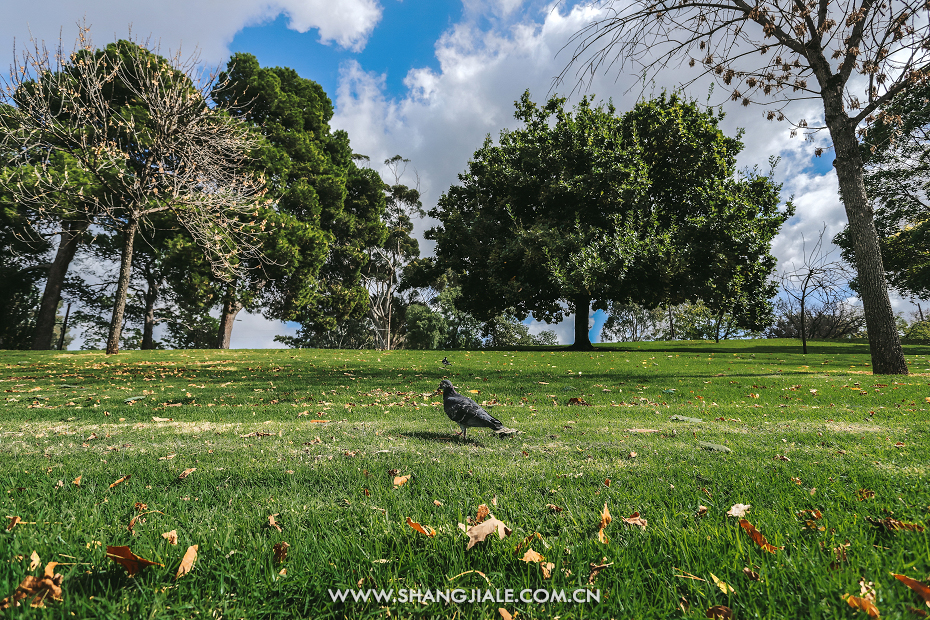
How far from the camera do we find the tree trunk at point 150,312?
2633 centimetres

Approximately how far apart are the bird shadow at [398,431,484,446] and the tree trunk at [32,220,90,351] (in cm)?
2501

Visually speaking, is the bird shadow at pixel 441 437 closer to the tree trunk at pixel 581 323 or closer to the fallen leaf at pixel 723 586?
the fallen leaf at pixel 723 586

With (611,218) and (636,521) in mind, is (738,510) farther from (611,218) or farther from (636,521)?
(611,218)

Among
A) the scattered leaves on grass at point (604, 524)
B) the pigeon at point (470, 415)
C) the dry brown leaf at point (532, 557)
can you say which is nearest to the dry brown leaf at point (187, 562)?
the dry brown leaf at point (532, 557)

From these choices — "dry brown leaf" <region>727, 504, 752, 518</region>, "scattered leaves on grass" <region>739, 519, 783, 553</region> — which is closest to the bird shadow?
"dry brown leaf" <region>727, 504, 752, 518</region>

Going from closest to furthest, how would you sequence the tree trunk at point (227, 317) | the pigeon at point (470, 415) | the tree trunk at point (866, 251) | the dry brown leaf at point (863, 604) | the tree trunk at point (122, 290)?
the dry brown leaf at point (863, 604) < the pigeon at point (470, 415) < the tree trunk at point (866, 251) < the tree trunk at point (122, 290) < the tree trunk at point (227, 317)

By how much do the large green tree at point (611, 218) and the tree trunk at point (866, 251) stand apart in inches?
326

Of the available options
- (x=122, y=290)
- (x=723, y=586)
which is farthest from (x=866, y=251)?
(x=122, y=290)

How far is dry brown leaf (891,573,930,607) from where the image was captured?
1.43 m

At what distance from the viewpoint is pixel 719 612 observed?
1496 mm

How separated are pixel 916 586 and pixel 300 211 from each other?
100ft

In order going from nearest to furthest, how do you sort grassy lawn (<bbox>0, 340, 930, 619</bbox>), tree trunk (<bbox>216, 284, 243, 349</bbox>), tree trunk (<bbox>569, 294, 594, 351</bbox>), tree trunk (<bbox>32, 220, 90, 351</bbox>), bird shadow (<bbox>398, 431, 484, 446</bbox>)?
grassy lawn (<bbox>0, 340, 930, 619</bbox>) → bird shadow (<bbox>398, 431, 484, 446</bbox>) → tree trunk (<bbox>32, 220, 90, 351</bbox>) → tree trunk (<bbox>569, 294, 594, 351</bbox>) → tree trunk (<bbox>216, 284, 243, 349</bbox>)

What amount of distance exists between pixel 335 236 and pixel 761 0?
96.0 feet

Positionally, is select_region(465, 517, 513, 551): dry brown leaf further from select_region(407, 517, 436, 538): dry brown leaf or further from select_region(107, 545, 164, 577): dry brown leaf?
select_region(107, 545, 164, 577): dry brown leaf
